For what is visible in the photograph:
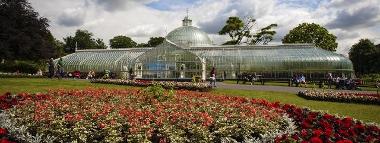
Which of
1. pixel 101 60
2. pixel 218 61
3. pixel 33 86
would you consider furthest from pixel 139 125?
pixel 101 60

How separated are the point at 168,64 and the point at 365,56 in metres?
53.9

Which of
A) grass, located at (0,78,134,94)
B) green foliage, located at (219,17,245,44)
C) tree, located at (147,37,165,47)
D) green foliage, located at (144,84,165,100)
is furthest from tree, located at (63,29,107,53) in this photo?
green foliage, located at (144,84,165,100)

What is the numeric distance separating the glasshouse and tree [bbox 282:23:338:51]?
1946 cm

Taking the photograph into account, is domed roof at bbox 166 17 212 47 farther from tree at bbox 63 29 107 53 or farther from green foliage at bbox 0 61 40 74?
tree at bbox 63 29 107 53

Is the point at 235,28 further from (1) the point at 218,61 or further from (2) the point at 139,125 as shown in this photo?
(2) the point at 139,125

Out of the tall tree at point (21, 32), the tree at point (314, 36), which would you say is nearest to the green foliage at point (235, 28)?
the tree at point (314, 36)

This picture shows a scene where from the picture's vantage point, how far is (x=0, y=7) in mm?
34438

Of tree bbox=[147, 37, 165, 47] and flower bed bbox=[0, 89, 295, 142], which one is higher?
tree bbox=[147, 37, 165, 47]

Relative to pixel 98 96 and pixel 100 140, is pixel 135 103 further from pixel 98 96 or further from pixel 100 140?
pixel 100 140

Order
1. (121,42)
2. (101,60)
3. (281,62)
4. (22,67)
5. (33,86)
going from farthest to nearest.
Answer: (121,42) → (101,60) → (22,67) → (281,62) → (33,86)

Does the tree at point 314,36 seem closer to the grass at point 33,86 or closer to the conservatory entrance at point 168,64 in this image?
Result: the conservatory entrance at point 168,64

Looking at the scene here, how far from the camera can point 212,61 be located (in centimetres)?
4950

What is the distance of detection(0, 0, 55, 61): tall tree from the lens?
1342 inches

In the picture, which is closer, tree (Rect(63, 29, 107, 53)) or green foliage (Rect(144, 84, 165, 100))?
green foliage (Rect(144, 84, 165, 100))
